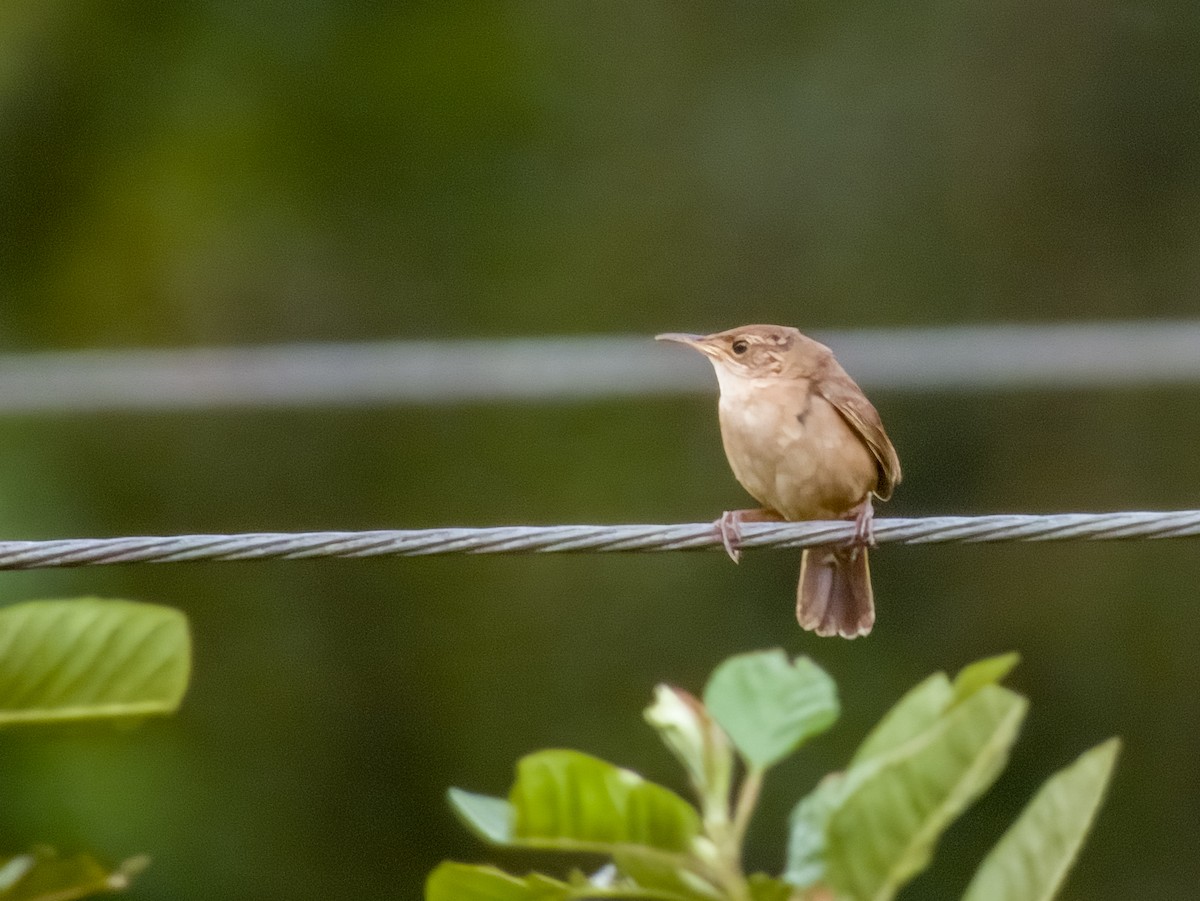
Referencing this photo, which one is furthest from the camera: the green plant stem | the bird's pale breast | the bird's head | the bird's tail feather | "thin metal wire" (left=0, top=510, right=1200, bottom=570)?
the bird's tail feather

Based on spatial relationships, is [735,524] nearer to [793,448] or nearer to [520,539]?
[793,448]

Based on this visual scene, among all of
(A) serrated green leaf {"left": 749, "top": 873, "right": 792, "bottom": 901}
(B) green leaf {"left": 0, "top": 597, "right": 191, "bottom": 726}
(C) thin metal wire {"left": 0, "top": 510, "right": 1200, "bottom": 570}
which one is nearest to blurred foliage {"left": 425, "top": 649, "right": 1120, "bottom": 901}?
(A) serrated green leaf {"left": 749, "top": 873, "right": 792, "bottom": 901}

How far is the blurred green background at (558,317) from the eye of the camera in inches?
394

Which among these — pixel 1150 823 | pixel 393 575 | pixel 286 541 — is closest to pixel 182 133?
pixel 393 575

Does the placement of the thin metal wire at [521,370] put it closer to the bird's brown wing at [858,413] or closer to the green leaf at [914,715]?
the bird's brown wing at [858,413]

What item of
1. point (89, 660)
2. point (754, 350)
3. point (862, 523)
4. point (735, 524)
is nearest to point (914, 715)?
point (89, 660)

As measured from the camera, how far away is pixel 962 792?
1.47 m

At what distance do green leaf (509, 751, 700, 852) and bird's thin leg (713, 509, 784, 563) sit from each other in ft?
4.02

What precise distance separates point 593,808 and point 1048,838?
15.1 inches

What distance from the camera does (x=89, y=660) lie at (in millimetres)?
1652

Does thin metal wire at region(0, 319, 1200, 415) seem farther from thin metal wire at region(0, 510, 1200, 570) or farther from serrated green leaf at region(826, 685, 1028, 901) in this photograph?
serrated green leaf at region(826, 685, 1028, 901)

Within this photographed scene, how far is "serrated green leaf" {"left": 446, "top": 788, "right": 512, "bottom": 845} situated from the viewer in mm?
1483

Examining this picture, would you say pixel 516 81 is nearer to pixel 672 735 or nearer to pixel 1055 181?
pixel 1055 181

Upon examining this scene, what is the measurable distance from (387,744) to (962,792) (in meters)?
9.15
